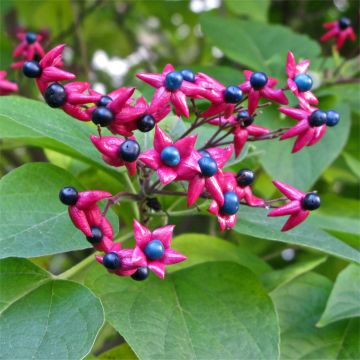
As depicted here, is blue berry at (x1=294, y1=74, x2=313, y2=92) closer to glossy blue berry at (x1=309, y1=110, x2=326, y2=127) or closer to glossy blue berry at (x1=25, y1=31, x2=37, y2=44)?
glossy blue berry at (x1=309, y1=110, x2=326, y2=127)

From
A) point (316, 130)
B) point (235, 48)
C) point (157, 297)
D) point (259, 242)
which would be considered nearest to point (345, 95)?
point (235, 48)

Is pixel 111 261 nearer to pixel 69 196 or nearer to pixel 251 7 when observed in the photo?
pixel 69 196

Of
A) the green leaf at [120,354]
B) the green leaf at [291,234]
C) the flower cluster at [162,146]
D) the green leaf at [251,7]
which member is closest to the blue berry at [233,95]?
the flower cluster at [162,146]

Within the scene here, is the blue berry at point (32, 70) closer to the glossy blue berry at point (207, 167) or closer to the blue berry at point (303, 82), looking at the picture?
the glossy blue berry at point (207, 167)

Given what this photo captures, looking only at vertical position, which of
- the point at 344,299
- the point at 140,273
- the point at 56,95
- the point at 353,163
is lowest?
the point at 353,163

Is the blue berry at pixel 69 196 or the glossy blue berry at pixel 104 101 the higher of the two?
the glossy blue berry at pixel 104 101

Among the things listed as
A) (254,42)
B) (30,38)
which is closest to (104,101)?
(30,38)
